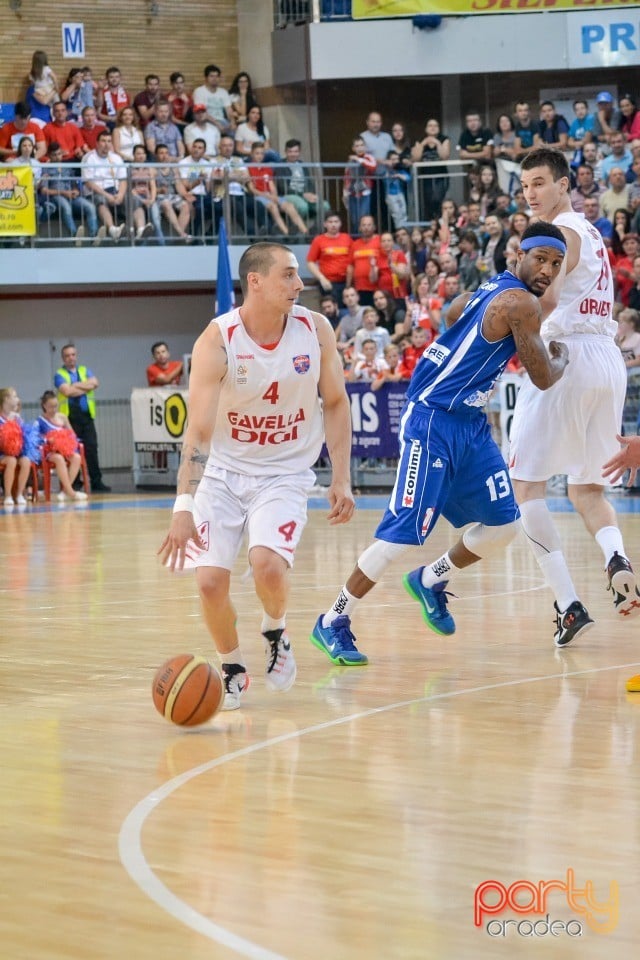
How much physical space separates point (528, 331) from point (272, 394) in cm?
141

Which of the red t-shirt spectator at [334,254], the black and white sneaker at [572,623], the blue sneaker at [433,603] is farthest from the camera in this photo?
the red t-shirt spectator at [334,254]

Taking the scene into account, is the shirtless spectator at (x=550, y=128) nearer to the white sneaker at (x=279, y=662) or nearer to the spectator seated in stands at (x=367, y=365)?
the spectator seated in stands at (x=367, y=365)

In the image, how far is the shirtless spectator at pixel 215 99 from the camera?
26859mm

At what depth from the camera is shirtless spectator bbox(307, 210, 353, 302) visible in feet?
78.9

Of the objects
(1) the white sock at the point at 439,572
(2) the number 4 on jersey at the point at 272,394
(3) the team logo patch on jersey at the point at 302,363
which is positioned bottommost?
(1) the white sock at the point at 439,572

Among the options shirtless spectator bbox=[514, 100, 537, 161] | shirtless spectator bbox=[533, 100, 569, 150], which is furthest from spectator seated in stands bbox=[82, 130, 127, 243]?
shirtless spectator bbox=[533, 100, 569, 150]

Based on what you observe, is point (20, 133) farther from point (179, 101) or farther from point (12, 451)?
point (12, 451)

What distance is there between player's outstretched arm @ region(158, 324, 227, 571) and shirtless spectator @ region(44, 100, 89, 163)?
1833cm

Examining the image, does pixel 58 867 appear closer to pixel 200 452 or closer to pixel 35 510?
pixel 200 452

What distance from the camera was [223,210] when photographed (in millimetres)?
25000

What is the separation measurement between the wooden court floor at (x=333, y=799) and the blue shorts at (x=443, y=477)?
71 cm

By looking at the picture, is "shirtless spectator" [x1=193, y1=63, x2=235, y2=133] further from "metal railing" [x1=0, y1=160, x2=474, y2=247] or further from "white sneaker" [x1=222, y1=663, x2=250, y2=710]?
"white sneaker" [x1=222, y1=663, x2=250, y2=710]

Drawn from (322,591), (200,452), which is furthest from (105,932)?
(322,591)

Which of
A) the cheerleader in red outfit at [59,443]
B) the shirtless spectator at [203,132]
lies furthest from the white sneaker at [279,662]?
the shirtless spectator at [203,132]
